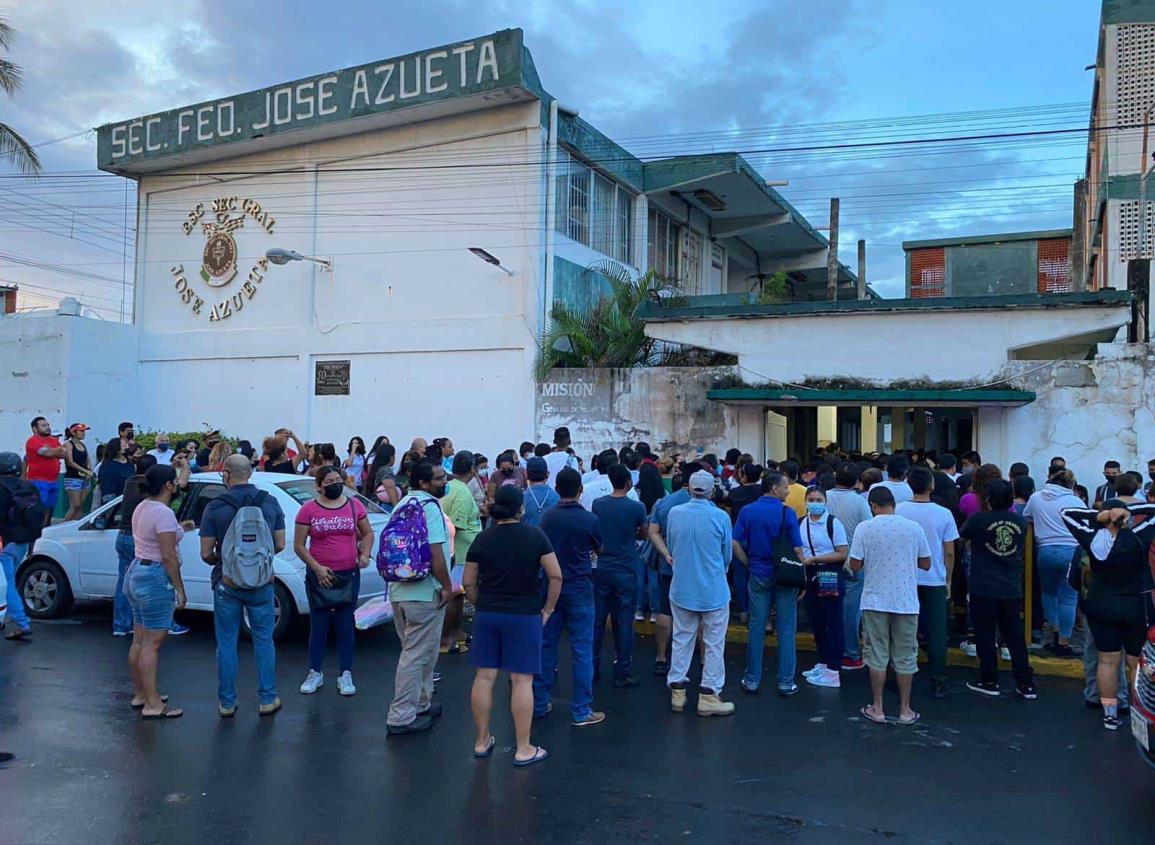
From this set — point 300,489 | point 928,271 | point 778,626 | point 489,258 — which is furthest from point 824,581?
point 928,271

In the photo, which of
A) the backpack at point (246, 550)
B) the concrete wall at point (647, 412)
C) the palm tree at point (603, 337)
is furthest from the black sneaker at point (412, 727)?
the palm tree at point (603, 337)

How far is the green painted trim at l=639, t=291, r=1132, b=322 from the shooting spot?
12.7 meters

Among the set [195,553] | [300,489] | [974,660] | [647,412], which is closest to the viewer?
[974,660]

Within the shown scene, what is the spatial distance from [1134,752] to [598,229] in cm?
1439

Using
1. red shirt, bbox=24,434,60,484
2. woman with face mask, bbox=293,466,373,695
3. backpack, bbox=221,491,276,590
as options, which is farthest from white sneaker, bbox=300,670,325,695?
red shirt, bbox=24,434,60,484

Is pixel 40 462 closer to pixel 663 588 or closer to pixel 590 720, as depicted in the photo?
pixel 663 588

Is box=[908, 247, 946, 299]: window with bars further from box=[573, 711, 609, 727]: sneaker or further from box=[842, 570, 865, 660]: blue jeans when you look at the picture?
box=[573, 711, 609, 727]: sneaker

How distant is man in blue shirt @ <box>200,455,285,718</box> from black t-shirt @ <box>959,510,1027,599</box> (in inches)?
208

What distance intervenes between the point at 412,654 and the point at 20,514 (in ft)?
15.1

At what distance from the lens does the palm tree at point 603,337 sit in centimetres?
1591

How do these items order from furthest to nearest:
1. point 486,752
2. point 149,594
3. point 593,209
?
1. point 593,209
2. point 149,594
3. point 486,752

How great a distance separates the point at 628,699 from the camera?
23.6ft

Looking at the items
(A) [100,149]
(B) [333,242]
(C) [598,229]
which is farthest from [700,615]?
(A) [100,149]

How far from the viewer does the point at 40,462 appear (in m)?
12.2
